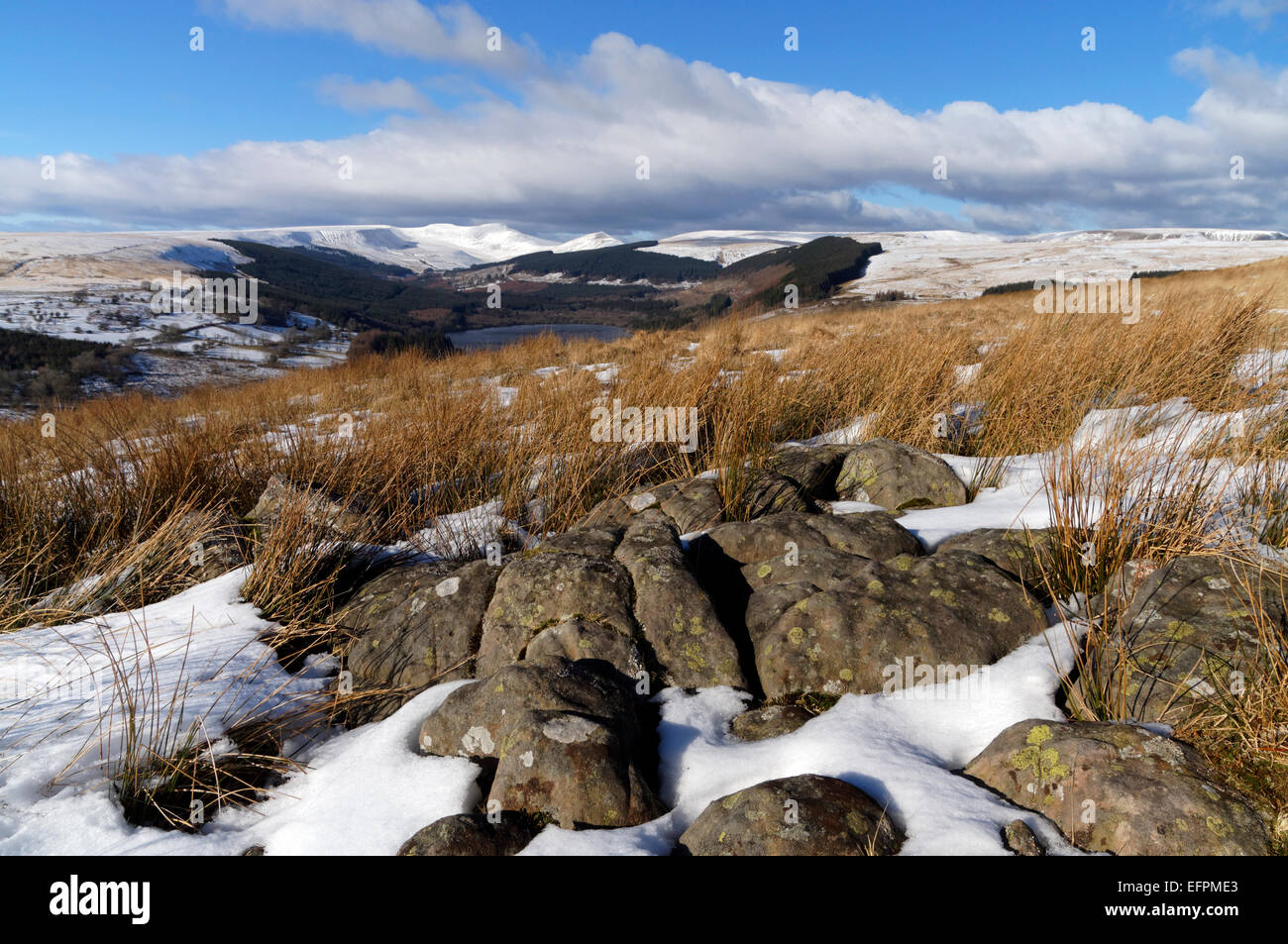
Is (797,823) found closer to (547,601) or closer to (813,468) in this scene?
(547,601)

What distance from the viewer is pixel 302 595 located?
3496 millimetres

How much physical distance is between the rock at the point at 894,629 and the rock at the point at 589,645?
55 cm

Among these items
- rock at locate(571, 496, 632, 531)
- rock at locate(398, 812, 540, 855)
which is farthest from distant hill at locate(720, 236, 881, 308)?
rock at locate(398, 812, 540, 855)

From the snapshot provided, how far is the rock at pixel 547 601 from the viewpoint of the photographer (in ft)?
9.21

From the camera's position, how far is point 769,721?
2.33 meters

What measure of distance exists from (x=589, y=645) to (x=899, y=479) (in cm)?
250

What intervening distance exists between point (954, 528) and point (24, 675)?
4.47 m

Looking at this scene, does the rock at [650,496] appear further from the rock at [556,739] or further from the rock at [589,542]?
the rock at [556,739]

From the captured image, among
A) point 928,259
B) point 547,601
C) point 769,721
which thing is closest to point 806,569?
point 769,721

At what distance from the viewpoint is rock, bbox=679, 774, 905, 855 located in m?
1.63

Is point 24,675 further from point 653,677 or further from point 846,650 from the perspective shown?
point 846,650

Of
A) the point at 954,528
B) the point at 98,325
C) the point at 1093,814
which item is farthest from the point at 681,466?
the point at 98,325

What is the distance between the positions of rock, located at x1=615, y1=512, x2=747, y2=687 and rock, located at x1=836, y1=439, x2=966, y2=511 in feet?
5.78

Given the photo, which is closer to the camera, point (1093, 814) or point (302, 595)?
point (1093, 814)
